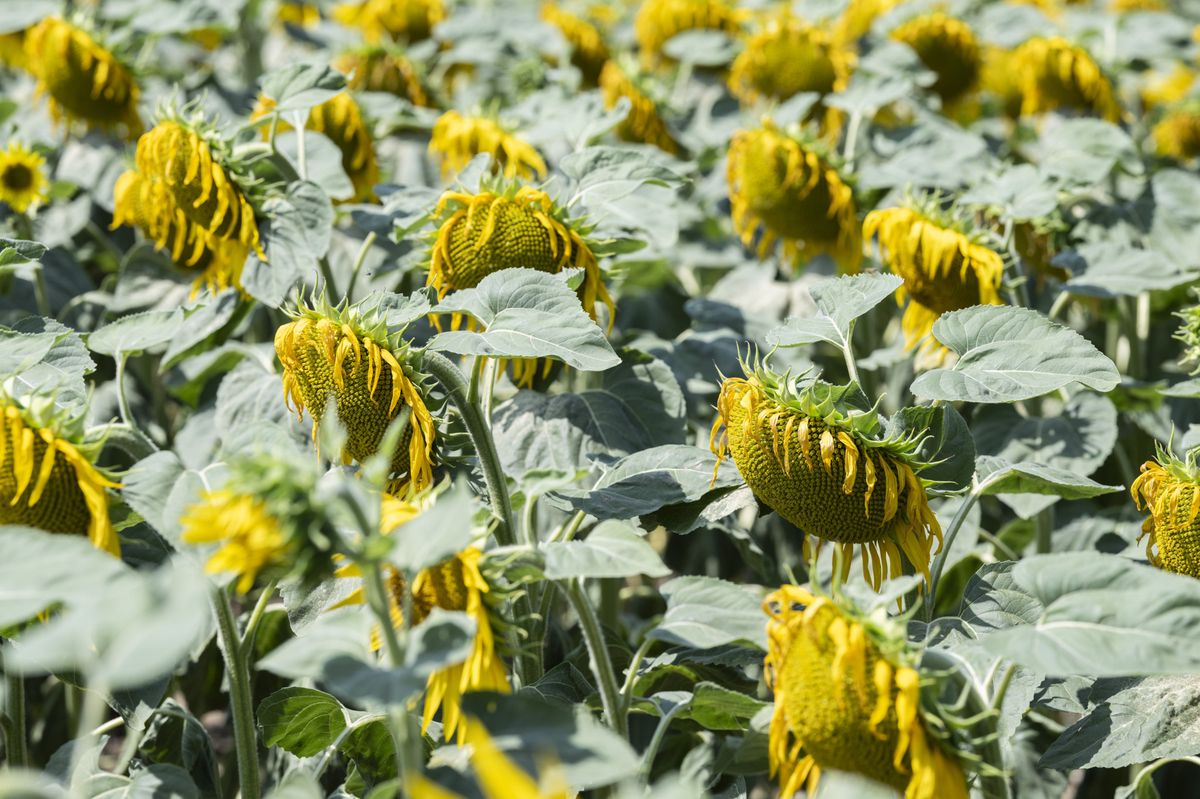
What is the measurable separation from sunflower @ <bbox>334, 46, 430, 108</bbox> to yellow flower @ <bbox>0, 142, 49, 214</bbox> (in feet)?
2.20

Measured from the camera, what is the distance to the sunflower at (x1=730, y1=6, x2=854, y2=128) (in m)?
2.44

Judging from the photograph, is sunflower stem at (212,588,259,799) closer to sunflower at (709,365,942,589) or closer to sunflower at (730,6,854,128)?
sunflower at (709,365,942,589)

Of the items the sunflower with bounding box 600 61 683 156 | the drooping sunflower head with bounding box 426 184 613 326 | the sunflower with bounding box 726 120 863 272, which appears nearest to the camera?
the drooping sunflower head with bounding box 426 184 613 326

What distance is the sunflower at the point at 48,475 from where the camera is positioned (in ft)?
3.52

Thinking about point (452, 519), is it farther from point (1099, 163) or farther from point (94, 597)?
point (1099, 163)

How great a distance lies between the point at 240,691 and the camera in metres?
1.23

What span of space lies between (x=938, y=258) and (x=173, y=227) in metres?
1.06

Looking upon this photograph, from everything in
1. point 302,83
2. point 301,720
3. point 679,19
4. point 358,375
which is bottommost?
point 301,720

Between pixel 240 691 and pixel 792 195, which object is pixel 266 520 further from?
pixel 792 195

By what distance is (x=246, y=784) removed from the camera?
1245 mm

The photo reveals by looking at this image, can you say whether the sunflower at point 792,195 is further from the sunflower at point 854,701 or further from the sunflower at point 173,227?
the sunflower at point 854,701

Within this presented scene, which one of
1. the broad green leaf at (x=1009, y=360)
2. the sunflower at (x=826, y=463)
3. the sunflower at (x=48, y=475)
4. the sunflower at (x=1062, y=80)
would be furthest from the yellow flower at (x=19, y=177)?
the sunflower at (x=1062, y=80)

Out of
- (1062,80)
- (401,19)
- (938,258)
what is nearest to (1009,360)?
(938,258)

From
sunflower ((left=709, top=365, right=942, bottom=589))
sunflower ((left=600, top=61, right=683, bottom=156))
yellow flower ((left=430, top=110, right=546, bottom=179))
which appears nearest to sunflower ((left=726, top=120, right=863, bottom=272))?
yellow flower ((left=430, top=110, right=546, bottom=179))
